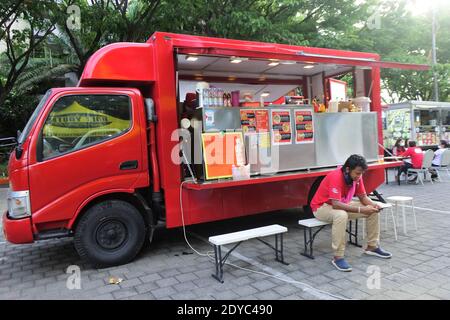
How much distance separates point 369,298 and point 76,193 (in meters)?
3.39

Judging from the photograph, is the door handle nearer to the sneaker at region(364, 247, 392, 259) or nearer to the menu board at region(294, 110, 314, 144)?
the menu board at region(294, 110, 314, 144)

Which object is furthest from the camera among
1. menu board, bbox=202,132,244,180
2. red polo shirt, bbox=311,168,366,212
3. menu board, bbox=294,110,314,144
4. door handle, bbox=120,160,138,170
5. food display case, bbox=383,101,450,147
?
food display case, bbox=383,101,450,147

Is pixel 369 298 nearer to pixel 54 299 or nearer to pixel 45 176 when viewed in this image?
pixel 54 299

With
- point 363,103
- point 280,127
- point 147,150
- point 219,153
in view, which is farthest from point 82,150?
point 363,103

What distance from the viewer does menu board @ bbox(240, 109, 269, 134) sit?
5504 millimetres

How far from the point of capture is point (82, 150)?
15.0 ft

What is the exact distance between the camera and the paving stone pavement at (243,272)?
12.5 ft

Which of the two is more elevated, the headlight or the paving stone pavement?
the headlight

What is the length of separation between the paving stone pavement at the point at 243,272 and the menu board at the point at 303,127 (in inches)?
58.8

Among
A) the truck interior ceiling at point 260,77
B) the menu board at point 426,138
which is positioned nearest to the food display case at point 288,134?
the truck interior ceiling at point 260,77

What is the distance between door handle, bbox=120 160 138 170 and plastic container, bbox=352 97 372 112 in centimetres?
416

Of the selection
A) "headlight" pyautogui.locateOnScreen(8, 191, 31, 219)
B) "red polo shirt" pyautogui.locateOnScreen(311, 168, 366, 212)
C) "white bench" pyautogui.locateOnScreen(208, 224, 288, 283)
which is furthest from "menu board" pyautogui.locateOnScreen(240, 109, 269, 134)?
"headlight" pyautogui.locateOnScreen(8, 191, 31, 219)
